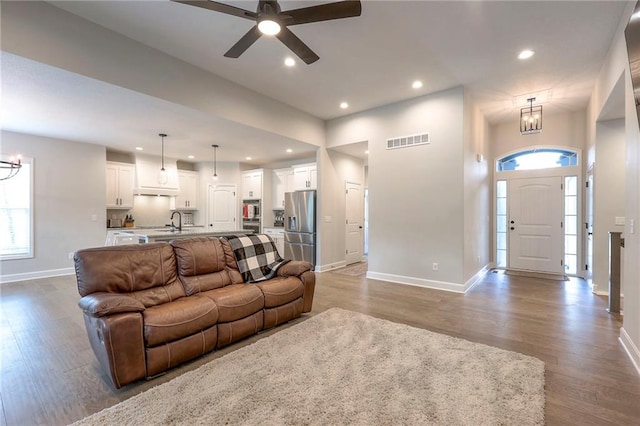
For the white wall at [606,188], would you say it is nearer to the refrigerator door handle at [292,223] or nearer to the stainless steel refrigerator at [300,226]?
the stainless steel refrigerator at [300,226]

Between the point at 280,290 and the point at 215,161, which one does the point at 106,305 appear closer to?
the point at 280,290

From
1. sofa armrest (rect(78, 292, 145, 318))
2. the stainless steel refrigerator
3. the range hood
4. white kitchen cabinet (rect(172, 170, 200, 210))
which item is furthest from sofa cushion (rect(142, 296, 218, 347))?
white kitchen cabinet (rect(172, 170, 200, 210))

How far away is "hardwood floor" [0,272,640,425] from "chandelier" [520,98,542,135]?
267 centimetres

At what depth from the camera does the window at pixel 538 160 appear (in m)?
5.91

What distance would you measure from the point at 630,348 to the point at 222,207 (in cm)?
792

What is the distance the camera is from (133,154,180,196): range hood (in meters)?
7.01

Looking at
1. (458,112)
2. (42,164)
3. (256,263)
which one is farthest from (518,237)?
(42,164)

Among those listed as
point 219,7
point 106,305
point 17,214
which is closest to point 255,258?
point 106,305

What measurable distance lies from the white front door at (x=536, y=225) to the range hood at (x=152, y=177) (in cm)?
784

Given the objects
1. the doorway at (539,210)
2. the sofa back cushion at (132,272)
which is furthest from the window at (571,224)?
the sofa back cushion at (132,272)

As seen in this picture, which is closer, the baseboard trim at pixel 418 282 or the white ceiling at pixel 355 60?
the white ceiling at pixel 355 60

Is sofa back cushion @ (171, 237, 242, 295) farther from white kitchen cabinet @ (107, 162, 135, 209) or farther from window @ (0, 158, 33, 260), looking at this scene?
white kitchen cabinet @ (107, 162, 135, 209)

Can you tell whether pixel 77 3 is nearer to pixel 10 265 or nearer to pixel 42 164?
pixel 42 164

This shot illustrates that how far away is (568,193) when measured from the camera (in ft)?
19.2
